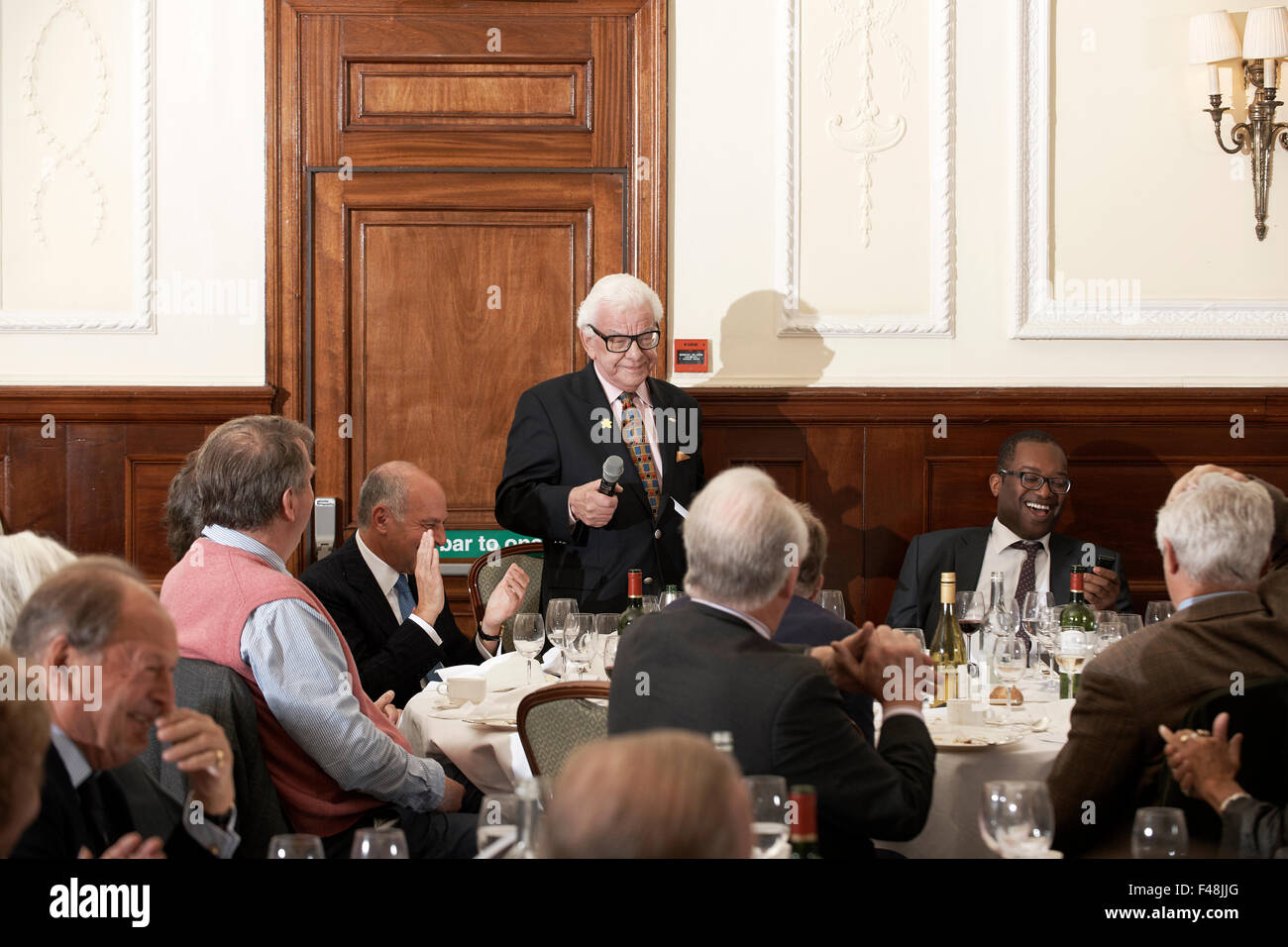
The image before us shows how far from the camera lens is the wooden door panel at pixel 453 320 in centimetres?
509

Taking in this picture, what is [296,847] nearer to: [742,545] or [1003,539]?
[742,545]

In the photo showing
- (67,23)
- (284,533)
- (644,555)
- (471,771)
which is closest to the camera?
(284,533)

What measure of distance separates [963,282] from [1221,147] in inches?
45.5

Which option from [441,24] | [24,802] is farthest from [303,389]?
[24,802]

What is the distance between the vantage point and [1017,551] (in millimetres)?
4430

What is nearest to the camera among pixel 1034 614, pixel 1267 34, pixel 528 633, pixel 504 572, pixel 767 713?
pixel 767 713

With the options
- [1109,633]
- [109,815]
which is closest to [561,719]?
[109,815]

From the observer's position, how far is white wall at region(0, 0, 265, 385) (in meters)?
5.00

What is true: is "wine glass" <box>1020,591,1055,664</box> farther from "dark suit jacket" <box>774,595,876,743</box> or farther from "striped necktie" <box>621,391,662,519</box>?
"striped necktie" <box>621,391,662,519</box>

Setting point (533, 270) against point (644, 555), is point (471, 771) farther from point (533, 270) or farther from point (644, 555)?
point (533, 270)

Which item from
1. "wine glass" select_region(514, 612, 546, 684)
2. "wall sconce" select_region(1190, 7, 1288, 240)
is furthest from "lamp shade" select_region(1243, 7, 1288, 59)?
"wine glass" select_region(514, 612, 546, 684)

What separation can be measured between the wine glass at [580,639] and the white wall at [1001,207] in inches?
77.5

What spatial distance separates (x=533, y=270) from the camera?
5.11 meters

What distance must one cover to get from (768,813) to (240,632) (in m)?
1.17
